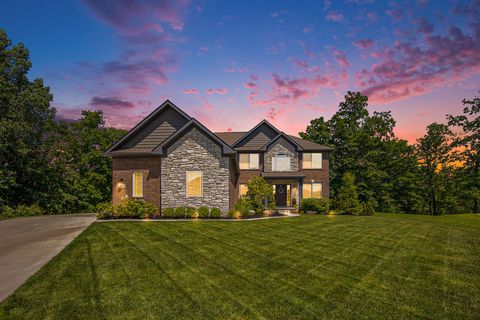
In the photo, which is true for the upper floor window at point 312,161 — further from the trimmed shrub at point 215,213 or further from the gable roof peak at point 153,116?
the gable roof peak at point 153,116

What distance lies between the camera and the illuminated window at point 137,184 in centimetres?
2077

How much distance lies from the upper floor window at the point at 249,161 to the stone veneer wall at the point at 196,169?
1101 cm

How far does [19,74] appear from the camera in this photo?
93.7ft

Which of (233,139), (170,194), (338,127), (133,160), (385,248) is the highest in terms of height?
(338,127)

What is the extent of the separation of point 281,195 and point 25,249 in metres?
25.8

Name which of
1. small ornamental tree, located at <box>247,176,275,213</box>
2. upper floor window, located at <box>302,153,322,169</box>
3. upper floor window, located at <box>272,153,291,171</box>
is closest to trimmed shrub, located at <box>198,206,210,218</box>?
small ornamental tree, located at <box>247,176,275,213</box>

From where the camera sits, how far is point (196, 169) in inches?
782

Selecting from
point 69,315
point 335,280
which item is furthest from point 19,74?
point 335,280

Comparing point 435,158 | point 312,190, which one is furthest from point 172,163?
point 435,158

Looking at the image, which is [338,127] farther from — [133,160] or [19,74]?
[19,74]

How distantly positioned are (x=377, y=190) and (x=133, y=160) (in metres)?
34.2

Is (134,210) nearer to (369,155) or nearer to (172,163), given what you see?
(172,163)

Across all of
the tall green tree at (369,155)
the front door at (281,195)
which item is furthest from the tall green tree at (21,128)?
the tall green tree at (369,155)

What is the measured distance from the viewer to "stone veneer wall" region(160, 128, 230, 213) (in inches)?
776
